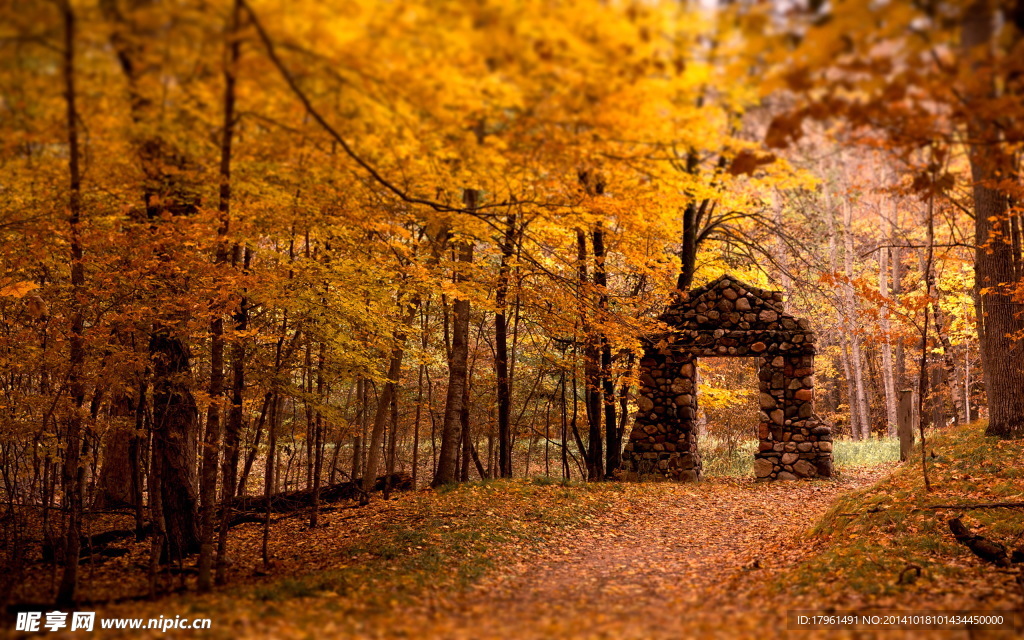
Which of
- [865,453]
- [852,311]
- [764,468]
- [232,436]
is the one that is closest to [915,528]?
[764,468]

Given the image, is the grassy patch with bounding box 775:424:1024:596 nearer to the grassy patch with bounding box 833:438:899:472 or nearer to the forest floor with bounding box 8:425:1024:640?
the forest floor with bounding box 8:425:1024:640

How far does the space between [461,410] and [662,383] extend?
13.5 feet

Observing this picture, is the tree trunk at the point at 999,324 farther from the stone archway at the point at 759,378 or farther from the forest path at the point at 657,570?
the stone archway at the point at 759,378

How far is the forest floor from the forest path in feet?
0.10

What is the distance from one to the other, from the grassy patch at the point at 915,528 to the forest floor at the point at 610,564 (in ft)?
0.09

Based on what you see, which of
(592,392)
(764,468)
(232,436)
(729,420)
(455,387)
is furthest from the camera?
(729,420)

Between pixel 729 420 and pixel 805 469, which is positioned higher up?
pixel 729 420

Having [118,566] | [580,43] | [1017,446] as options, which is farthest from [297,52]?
[1017,446]

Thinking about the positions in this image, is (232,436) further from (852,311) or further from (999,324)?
(852,311)

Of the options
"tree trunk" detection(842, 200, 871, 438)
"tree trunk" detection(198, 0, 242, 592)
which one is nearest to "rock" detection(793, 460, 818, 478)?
"tree trunk" detection(842, 200, 871, 438)

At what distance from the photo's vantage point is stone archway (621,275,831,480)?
41.4 ft

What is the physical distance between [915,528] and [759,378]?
6649 millimetres

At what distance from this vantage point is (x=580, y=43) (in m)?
4.19

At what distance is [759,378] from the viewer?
1301 cm
